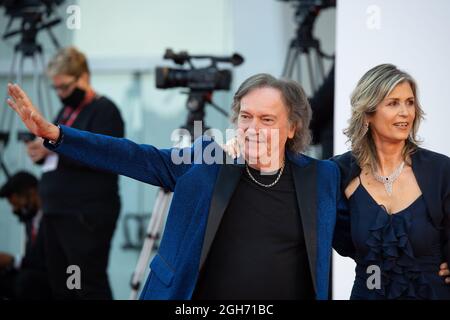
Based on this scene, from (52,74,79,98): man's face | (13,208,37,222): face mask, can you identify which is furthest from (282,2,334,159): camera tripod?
(13,208,37,222): face mask

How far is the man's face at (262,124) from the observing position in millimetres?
2361

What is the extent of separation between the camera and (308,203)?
92.1 inches

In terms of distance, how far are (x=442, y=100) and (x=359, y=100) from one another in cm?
57

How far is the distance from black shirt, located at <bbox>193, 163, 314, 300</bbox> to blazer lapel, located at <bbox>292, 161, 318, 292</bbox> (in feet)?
0.11

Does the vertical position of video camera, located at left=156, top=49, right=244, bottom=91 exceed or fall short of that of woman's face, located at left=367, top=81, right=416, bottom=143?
it exceeds it

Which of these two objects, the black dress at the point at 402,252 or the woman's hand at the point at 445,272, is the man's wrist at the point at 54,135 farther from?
the woman's hand at the point at 445,272

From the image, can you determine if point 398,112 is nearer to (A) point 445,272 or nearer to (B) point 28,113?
(A) point 445,272

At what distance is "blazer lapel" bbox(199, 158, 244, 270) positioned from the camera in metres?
2.26

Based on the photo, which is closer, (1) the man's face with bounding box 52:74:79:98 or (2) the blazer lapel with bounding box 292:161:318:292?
(2) the blazer lapel with bounding box 292:161:318:292

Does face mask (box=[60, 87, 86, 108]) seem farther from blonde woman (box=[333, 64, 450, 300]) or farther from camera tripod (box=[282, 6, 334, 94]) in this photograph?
blonde woman (box=[333, 64, 450, 300])

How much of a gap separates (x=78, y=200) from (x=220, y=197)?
6.18 feet

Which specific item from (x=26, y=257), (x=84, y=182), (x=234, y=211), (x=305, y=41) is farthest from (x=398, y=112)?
(x=26, y=257)

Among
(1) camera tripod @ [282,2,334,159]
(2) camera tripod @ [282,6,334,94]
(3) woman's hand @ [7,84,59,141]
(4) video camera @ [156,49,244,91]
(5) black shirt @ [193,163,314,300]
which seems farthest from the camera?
(2) camera tripod @ [282,6,334,94]
